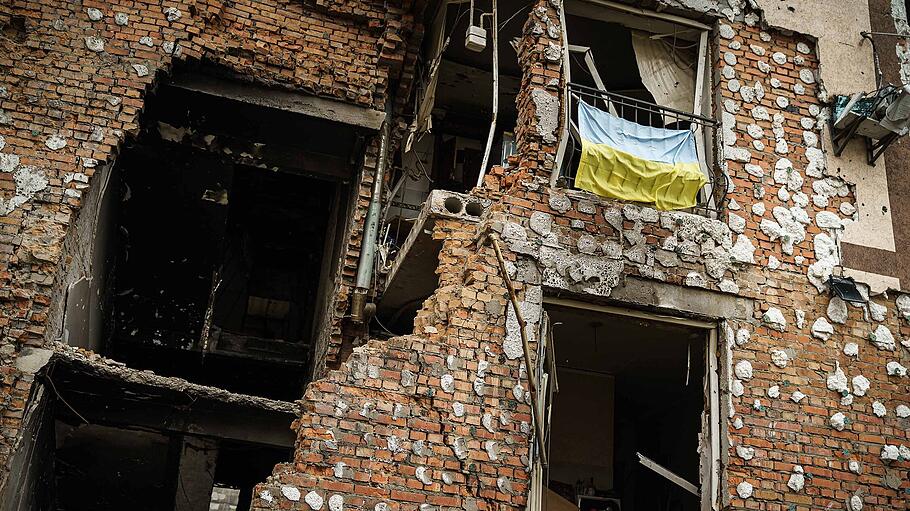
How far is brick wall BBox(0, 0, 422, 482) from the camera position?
8.05 m

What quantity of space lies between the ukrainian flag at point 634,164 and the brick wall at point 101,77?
315cm

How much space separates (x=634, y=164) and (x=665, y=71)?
170 cm

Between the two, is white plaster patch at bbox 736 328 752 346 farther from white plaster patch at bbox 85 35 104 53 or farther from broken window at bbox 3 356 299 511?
white plaster patch at bbox 85 35 104 53

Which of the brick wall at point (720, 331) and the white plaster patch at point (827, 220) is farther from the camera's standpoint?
the white plaster patch at point (827, 220)

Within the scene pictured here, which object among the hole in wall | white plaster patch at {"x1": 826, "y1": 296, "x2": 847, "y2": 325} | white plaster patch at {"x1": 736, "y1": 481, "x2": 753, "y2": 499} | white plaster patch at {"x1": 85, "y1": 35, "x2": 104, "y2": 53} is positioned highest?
white plaster patch at {"x1": 85, "y1": 35, "x2": 104, "y2": 53}

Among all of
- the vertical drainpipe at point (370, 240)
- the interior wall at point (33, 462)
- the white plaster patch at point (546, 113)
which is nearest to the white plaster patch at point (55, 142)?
the interior wall at point (33, 462)

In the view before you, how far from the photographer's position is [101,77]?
8.95 m

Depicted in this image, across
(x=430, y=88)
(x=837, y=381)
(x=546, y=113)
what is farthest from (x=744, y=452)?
(x=430, y=88)

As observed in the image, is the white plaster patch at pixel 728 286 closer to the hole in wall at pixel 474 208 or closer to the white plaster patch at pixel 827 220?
the white plaster patch at pixel 827 220

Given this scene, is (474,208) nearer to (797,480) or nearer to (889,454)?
(797,480)

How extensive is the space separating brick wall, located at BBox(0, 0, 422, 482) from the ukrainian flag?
3.15 m

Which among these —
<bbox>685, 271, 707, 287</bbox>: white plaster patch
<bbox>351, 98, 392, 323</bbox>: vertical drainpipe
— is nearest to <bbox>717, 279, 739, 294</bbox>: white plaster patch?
<bbox>685, 271, 707, 287</bbox>: white plaster patch

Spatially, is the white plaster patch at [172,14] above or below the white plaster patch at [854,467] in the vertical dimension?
above

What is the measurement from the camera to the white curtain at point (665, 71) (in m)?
9.16
